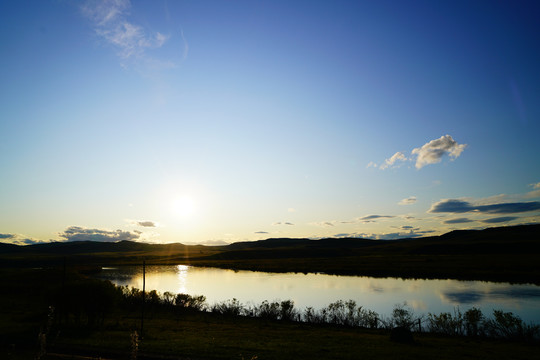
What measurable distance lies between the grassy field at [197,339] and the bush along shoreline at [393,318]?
6.84 ft

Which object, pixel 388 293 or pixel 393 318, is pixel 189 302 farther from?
pixel 388 293

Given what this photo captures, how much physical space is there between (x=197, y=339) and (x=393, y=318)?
2755 centimetres

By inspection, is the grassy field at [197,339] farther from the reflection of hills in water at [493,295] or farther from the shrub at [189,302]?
the reflection of hills in water at [493,295]

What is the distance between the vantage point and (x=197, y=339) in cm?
2945

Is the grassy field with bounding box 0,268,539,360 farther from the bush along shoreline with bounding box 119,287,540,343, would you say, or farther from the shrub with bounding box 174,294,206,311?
the shrub with bounding box 174,294,206,311

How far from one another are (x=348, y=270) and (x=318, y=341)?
82.1 meters

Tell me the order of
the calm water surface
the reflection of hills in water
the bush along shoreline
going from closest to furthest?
the bush along shoreline, the calm water surface, the reflection of hills in water

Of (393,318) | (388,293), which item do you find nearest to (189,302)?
(393,318)

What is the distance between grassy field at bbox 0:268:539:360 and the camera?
78.2 feet

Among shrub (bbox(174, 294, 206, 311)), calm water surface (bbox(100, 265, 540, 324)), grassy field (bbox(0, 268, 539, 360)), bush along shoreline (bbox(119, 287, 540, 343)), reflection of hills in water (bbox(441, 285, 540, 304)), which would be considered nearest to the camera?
grassy field (bbox(0, 268, 539, 360))

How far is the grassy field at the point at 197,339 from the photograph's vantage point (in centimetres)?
2383

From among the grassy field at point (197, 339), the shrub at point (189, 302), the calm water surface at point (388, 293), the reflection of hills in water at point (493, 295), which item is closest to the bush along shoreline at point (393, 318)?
the shrub at point (189, 302)

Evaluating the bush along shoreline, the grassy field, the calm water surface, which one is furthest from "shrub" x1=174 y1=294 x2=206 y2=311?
the calm water surface

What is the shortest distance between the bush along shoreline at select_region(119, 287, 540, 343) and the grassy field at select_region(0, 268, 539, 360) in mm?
2084
